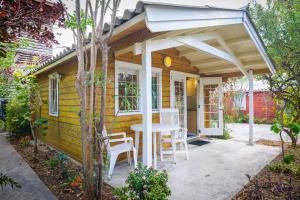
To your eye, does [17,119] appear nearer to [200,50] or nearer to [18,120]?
[18,120]

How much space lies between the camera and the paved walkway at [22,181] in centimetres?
276

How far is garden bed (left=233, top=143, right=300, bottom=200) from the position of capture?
259cm

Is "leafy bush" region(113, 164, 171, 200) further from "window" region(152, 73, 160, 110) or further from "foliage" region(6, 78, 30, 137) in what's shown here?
"foliage" region(6, 78, 30, 137)

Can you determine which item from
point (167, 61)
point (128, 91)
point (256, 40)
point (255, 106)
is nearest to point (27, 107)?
point (128, 91)

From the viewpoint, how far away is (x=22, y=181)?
10.8ft

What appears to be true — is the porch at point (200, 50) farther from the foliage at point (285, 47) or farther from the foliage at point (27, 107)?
the foliage at point (27, 107)

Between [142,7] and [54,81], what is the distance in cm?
503

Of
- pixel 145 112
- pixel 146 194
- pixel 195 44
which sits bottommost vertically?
pixel 146 194

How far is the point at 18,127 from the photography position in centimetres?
686

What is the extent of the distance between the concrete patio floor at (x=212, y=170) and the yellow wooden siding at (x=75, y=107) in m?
1.03

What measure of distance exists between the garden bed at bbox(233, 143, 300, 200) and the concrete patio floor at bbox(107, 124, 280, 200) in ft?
0.44

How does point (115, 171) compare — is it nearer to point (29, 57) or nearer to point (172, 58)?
point (172, 58)

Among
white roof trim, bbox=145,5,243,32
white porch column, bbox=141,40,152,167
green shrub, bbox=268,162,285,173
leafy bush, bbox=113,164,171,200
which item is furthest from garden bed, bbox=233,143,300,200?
white roof trim, bbox=145,5,243,32

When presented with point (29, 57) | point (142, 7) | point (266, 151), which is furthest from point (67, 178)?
point (29, 57)
